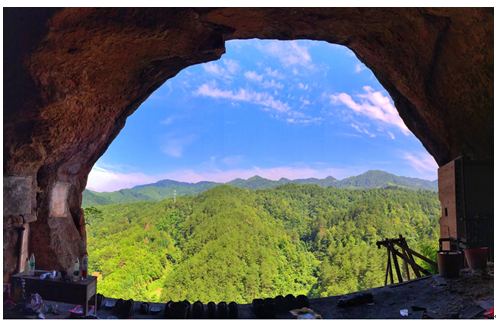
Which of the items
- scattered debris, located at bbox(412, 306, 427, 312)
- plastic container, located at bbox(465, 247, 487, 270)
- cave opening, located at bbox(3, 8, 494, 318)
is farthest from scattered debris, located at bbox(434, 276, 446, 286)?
cave opening, located at bbox(3, 8, 494, 318)

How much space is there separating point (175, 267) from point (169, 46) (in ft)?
131

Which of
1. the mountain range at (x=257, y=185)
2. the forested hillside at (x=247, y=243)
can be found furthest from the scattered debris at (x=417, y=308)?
the mountain range at (x=257, y=185)

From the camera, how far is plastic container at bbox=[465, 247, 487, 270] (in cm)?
589

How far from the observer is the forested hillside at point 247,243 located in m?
38.1

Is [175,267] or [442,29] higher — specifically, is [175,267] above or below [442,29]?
below

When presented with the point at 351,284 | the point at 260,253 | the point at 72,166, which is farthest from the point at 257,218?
the point at 72,166

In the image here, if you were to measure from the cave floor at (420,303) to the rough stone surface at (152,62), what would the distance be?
9.43 ft

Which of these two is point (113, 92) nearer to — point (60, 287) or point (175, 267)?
point (60, 287)

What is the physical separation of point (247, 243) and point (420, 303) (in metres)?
42.2

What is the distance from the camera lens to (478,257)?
19.5 feet

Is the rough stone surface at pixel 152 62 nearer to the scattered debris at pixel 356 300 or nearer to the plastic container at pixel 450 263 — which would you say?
the plastic container at pixel 450 263

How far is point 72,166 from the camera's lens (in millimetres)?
9055

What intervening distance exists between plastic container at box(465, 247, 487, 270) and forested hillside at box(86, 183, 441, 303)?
31.2 meters

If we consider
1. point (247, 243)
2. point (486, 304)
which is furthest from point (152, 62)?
point (247, 243)
